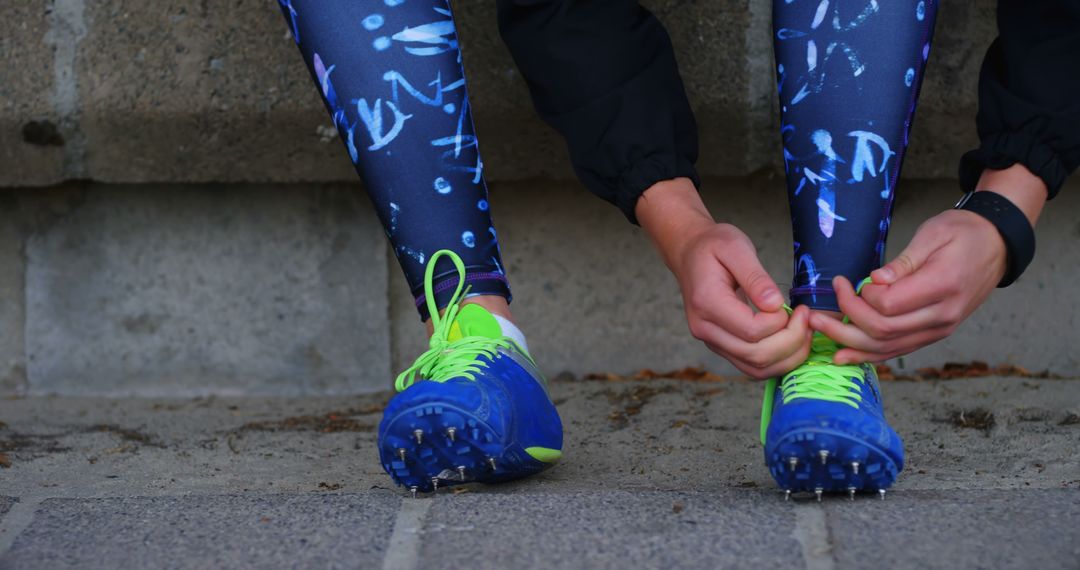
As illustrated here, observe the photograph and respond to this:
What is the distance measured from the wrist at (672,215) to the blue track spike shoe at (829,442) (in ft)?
0.55

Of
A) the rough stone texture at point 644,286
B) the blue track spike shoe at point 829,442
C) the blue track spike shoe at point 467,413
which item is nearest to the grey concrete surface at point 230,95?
the rough stone texture at point 644,286

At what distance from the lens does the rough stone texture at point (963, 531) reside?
0.76 m

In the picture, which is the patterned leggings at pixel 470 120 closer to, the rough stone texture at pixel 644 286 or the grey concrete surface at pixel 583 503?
the grey concrete surface at pixel 583 503

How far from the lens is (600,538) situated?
0.81 meters

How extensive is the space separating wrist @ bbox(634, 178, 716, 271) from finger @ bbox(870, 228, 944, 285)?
160 millimetres

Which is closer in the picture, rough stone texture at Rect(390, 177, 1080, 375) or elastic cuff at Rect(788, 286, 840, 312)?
elastic cuff at Rect(788, 286, 840, 312)

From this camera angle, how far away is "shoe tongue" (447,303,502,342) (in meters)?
1.03

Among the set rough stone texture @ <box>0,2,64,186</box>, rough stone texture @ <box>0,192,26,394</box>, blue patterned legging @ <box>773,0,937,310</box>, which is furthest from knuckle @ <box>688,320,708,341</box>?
rough stone texture @ <box>0,192,26,394</box>

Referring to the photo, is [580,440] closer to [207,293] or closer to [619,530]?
[619,530]

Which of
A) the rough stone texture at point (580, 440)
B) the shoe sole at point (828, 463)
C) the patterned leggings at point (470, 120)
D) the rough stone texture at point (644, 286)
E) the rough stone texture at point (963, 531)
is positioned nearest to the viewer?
the rough stone texture at point (963, 531)

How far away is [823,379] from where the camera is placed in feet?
3.06

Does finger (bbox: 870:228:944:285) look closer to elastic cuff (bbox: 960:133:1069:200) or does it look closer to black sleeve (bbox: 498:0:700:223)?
elastic cuff (bbox: 960:133:1069:200)

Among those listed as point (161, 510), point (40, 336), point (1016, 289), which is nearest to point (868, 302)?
point (161, 510)

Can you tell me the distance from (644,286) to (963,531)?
0.90 m
